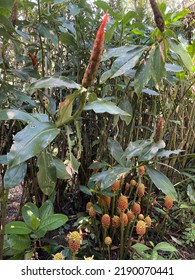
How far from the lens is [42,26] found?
1122mm

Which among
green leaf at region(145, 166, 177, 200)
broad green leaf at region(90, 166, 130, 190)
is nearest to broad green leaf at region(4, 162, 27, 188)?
broad green leaf at region(90, 166, 130, 190)

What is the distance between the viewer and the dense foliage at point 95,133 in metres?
0.72

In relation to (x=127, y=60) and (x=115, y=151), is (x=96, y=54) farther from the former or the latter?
(x=115, y=151)

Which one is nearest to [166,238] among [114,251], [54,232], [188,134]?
[114,251]

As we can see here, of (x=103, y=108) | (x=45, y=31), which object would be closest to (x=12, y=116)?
(x=103, y=108)

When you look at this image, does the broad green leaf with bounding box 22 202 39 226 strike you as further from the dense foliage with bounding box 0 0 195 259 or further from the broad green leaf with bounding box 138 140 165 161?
the broad green leaf with bounding box 138 140 165 161

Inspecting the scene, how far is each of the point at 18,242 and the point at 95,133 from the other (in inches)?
27.7

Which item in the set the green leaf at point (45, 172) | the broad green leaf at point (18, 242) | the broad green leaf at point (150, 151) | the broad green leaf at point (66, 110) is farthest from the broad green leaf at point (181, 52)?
the broad green leaf at point (18, 242)

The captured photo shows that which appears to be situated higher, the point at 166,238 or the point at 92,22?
the point at 92,22

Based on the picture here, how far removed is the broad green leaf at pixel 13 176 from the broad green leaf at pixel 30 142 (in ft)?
0.43

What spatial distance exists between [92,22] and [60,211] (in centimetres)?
89

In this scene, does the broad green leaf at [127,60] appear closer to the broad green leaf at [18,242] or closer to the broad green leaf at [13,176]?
the broad green leaf at [13,176]

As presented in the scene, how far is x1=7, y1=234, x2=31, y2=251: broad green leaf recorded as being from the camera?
864mm
